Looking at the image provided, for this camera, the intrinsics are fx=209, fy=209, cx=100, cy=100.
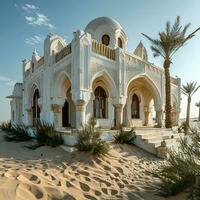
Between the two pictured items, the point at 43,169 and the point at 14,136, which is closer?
the point at 43,169

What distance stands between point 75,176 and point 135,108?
14.1 meters

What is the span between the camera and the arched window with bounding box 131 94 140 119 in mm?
19000

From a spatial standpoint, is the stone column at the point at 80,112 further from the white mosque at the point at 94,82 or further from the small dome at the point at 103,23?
the small dome at the point at 103,23

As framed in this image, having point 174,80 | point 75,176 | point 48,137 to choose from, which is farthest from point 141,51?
point 75,176

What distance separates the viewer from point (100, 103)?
15.3 meters

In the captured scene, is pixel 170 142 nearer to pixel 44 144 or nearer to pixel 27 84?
pixel 44 144

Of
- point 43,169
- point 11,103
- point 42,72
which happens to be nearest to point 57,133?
point 43,169

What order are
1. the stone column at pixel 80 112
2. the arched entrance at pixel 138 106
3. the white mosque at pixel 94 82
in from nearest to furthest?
the stone column at pixel 80 112 < the white mosque at pixel 94 82 < the arched entrance at pixel 138 106

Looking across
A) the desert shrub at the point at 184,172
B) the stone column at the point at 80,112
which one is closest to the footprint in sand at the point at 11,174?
the desert shrub at the point at 184,172

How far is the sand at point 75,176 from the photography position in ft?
14.5

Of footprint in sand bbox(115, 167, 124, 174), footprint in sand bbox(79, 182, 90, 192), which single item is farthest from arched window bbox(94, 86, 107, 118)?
footprint in sand bbox(79, 182, 90, 192)

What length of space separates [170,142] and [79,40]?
7447 mm

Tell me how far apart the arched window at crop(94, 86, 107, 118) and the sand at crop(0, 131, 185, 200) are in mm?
6615

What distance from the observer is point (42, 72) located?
50.7ft
